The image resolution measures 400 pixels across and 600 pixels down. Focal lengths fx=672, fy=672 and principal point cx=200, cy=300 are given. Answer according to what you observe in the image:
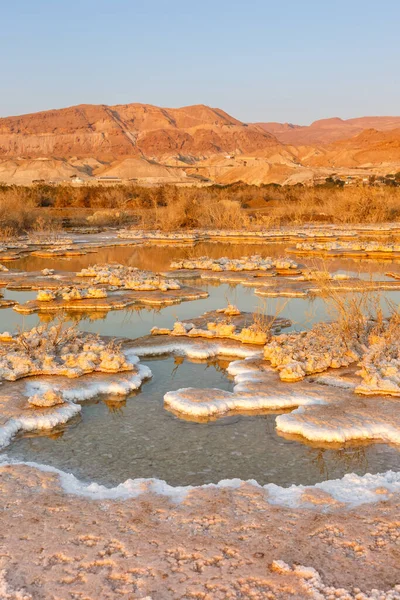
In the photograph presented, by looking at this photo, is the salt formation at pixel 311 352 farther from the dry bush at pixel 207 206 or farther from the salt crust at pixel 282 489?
the dry bush at pixel 207 206

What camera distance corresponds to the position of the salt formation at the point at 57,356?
7102mm

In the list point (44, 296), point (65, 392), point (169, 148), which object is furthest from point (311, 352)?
point (169, 148)

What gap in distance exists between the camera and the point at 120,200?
34.5 metres

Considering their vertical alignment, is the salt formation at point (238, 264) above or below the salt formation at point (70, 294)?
below

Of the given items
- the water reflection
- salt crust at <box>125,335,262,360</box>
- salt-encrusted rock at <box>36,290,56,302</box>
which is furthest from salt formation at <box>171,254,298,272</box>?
the water reflection

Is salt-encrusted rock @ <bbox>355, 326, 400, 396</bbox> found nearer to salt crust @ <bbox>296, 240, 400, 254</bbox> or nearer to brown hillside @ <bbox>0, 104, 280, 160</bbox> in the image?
salt crust @ <bbox>296, 240, 400, 254</bbox>

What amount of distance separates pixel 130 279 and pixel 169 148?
116m

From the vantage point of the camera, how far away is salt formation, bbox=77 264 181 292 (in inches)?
492

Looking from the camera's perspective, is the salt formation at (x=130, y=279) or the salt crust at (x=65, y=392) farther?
the salt formation at (x=130, y=279)

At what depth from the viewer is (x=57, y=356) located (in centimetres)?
746

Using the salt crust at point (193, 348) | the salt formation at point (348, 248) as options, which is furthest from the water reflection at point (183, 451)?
the salt formation at point (348, 248)

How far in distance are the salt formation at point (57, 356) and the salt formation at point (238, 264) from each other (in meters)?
7.21

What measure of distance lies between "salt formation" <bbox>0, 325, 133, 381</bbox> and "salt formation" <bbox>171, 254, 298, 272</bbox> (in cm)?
721

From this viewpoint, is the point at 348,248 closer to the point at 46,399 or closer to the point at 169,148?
the point at 46,399
